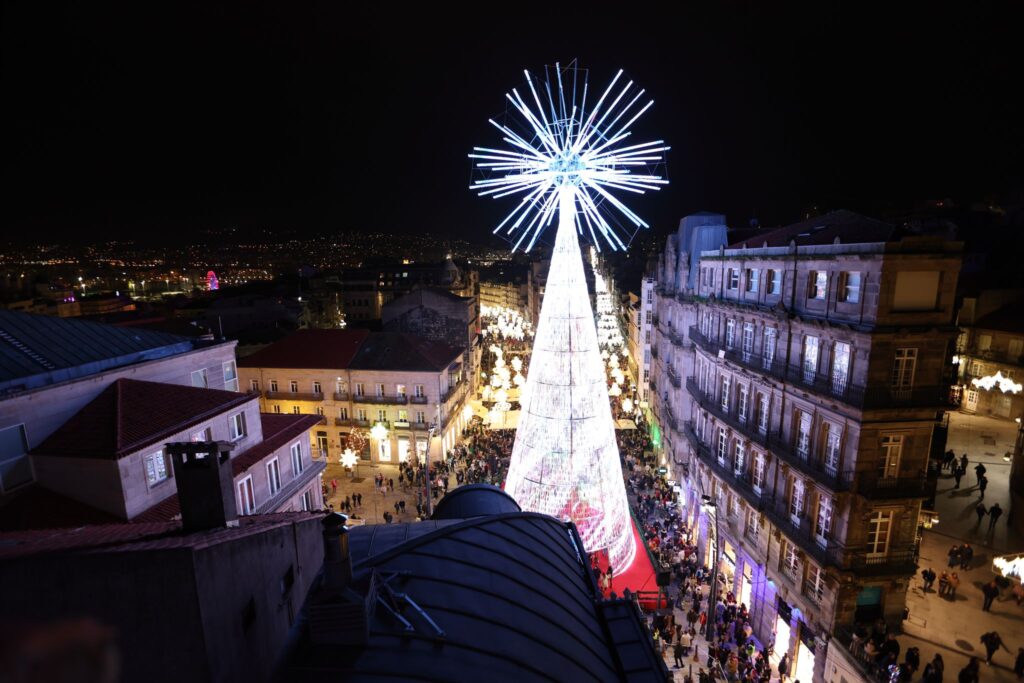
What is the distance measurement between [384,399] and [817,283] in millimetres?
31626

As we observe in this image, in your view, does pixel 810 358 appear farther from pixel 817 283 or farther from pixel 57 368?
pixel 57 368

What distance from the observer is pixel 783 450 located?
22844 mm

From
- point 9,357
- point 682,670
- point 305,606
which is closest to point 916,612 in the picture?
point 682,670

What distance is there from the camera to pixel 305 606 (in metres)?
8.16

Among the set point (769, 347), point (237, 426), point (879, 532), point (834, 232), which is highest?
point (834, 232)

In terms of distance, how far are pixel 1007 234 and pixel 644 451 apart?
1575 inches

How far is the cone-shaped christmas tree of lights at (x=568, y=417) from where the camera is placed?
73.7 ft

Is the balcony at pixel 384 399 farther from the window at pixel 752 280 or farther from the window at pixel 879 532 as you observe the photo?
the window at pixel 879 532

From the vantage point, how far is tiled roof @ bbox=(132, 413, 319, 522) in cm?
1739

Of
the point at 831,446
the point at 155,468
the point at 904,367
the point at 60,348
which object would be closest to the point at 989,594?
the point at 831,446

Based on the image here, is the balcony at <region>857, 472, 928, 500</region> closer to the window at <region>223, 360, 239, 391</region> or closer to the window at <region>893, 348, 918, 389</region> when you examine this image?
the window at <region>893, 348, 918, 389</region>

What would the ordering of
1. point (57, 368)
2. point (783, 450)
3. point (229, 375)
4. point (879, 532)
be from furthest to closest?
point (229, 375), point (783, 450), point (879, 532), point (57, 368)

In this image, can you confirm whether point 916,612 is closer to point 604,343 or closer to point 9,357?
point 9,357

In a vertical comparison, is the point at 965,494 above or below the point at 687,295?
below
